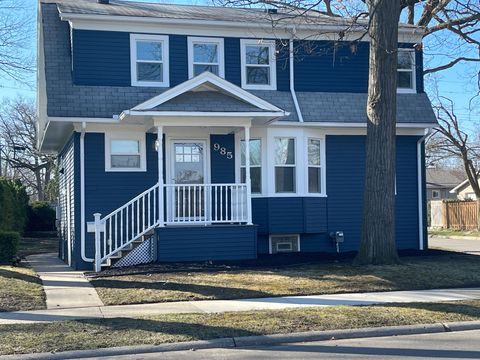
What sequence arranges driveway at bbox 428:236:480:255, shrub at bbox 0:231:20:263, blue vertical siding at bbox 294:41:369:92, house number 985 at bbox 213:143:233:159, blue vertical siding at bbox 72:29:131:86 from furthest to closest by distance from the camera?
driveway at bbox 428:236:480:255 → blue vertical siding at bbox 294:41:369:92 → house number 985 at bbox 213:143:233:159 → blue vertical siding at bbox 72:29:131:86 → shrub at bbox 0:231:20:263

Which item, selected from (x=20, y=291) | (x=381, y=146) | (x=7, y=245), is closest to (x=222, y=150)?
(x=381, y=146)

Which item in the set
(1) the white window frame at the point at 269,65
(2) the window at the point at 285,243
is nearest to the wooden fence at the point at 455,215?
(2) the window at the point at 285,243

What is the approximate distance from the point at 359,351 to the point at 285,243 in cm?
1015

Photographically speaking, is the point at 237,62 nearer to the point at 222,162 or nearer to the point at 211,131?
the point at 211,131

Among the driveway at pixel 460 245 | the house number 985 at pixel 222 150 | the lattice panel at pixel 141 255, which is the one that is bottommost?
the driveway at pixel 460 245

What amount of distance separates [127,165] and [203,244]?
315 centimetres

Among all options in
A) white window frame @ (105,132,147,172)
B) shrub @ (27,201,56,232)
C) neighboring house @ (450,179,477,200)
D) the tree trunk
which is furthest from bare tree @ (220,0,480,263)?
neighboring house @ (450,179,477,200)

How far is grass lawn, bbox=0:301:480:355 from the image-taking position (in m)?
7.84

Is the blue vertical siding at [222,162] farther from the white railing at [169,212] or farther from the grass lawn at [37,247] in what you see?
the grass lawn at [37,247]

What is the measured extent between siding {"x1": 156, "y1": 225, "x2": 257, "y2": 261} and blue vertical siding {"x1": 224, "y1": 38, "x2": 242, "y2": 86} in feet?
15.0

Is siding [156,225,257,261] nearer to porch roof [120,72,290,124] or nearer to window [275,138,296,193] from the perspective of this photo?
window [275,138,296,193]

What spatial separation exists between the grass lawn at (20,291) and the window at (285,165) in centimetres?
697

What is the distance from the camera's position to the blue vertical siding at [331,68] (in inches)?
712

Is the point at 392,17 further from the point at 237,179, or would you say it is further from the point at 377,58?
the point at 237,179
